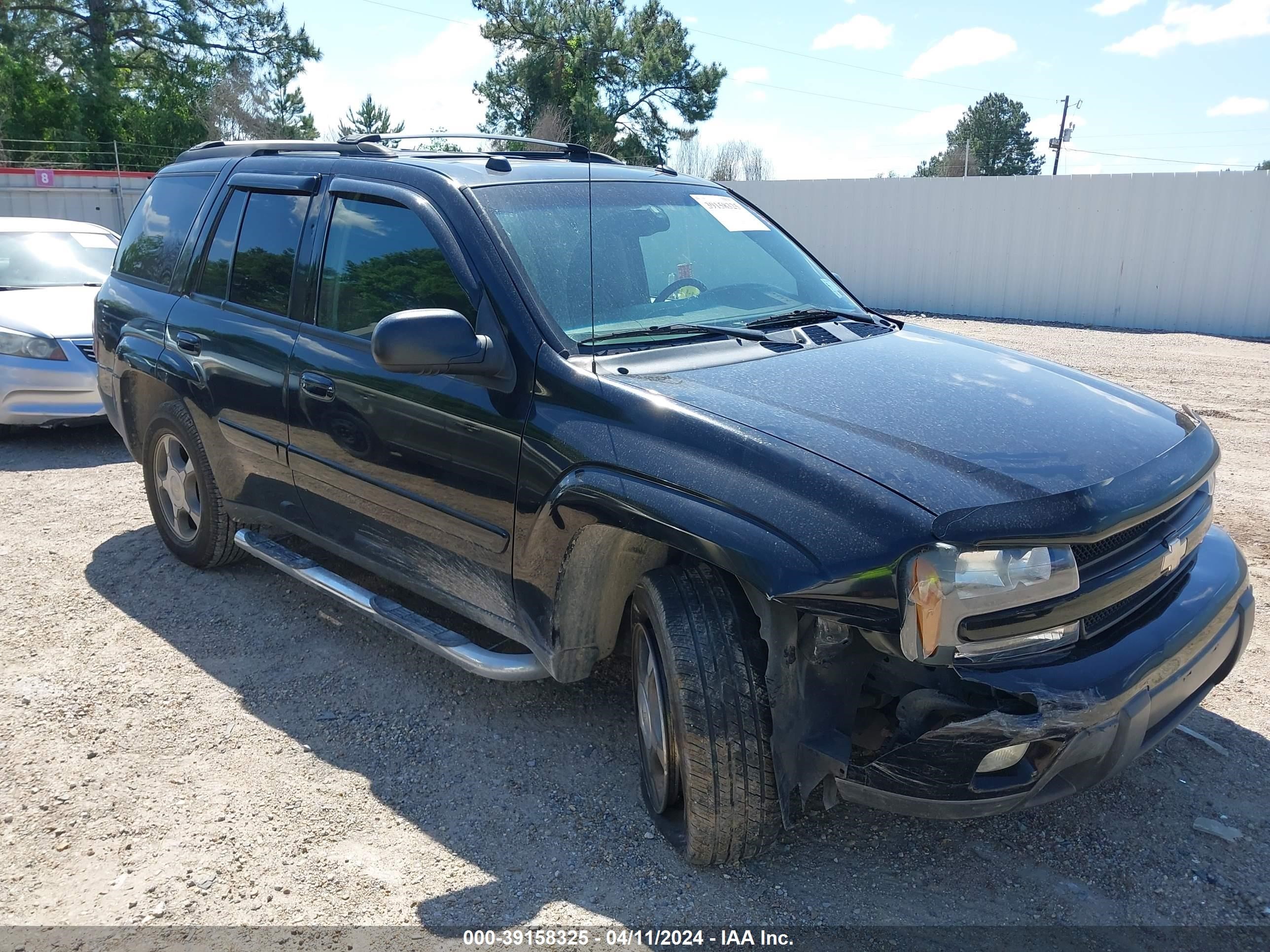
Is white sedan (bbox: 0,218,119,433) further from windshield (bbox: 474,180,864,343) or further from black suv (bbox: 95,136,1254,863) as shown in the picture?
windshield (bbox: 474,180,864,343)

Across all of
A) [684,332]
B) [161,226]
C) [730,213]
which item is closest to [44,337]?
[161,226]

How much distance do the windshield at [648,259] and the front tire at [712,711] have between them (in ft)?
2.88

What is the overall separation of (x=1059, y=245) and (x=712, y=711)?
54.8 ft

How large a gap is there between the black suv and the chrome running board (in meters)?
0.02

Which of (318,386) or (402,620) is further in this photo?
(318,386)

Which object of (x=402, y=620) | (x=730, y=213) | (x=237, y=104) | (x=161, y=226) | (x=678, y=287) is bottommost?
(x=402, y=620)

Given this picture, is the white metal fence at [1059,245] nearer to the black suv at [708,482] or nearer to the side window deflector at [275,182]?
the black suv at [708,482]

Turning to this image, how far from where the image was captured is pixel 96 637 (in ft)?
14.5

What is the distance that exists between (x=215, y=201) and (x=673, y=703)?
328 centimetres

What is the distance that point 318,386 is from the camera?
375 centimetres

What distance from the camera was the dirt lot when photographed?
2.73 m

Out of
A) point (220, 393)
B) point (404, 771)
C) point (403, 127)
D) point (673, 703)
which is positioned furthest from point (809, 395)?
point (403, 127)

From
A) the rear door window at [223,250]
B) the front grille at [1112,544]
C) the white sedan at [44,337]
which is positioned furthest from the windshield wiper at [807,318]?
the white sedan at [44,337]

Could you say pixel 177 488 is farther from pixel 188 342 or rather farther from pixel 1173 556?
pixel 1173 556
